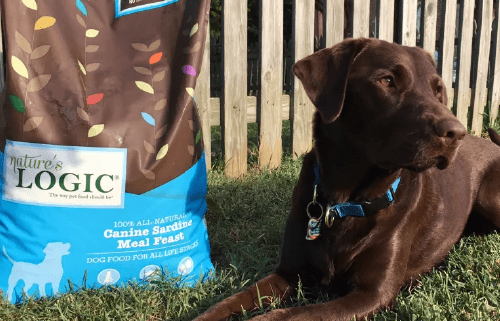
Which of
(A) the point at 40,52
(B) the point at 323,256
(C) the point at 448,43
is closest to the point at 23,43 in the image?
(A) the point at 40,52

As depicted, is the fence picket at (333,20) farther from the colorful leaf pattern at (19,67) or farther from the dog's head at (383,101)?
the colorful leaf pattern at (19,67)

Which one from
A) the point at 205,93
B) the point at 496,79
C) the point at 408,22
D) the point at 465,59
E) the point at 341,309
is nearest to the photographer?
the point at 341,309

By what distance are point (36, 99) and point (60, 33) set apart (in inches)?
11.6

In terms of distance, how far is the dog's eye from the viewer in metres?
1.94

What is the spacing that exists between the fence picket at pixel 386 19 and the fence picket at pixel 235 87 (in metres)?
1.57

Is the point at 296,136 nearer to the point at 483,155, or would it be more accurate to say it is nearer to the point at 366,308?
the point at 483,155

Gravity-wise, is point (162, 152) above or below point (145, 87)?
below

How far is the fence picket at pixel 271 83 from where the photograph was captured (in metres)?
3.89

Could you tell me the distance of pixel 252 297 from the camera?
1.95 metres

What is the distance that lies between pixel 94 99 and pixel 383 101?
1.19m

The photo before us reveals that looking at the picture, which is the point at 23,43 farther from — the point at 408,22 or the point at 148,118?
the point at 408,22

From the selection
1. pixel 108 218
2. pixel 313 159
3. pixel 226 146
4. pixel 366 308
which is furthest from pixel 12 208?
pixel 226 146

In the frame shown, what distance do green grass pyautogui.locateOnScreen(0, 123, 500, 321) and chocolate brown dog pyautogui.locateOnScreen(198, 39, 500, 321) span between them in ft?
0.36

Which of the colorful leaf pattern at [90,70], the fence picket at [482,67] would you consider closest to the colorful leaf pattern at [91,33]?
the colorful leaf pattern at [90,70]
